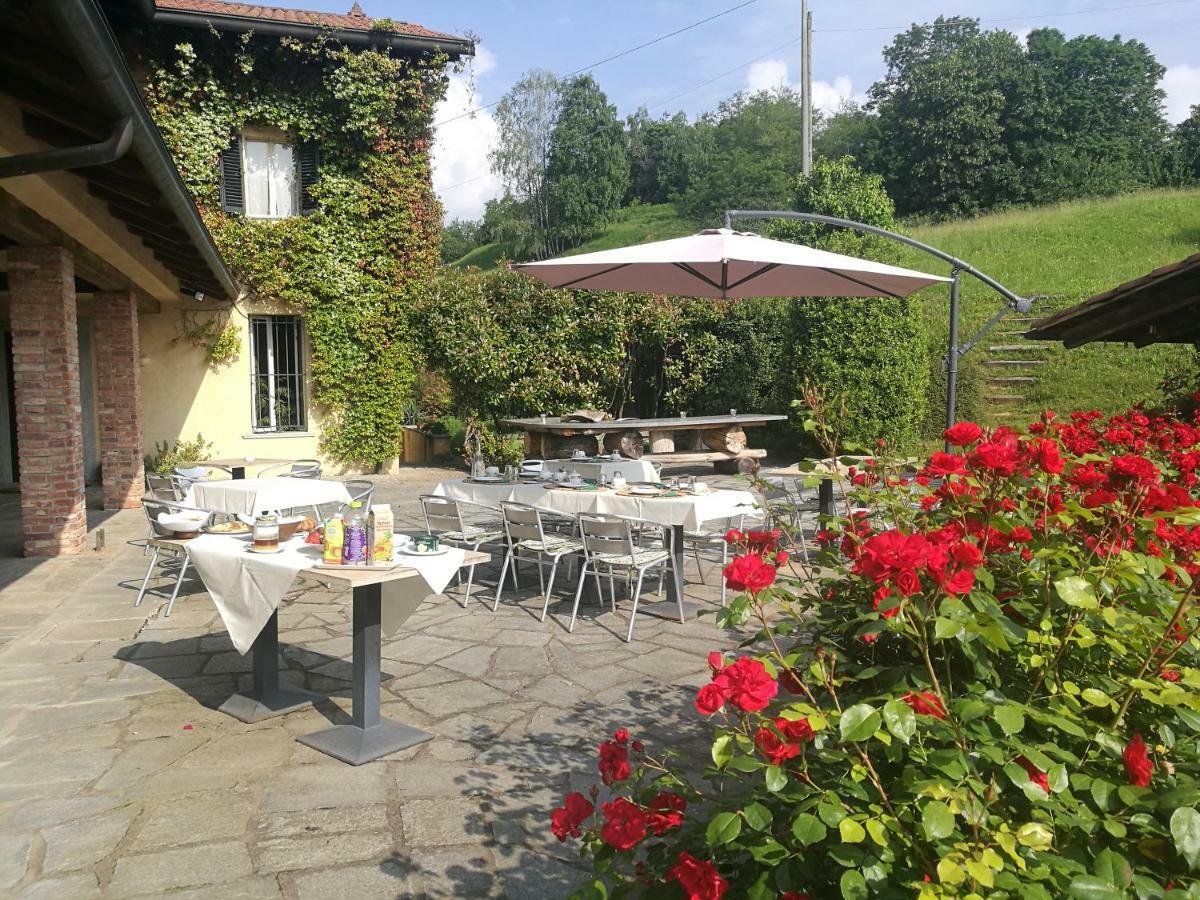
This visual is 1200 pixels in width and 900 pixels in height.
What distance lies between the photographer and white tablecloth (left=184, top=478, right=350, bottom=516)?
6.77 meters

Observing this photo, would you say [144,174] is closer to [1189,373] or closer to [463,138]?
[1189,373]

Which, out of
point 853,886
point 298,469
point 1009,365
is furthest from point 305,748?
point 1009,365

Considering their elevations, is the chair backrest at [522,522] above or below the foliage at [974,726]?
below

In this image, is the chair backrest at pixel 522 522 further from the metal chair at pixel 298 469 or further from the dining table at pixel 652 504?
the metal chair at pixel 298 469

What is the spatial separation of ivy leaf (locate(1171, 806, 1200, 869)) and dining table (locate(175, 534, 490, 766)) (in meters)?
2.82

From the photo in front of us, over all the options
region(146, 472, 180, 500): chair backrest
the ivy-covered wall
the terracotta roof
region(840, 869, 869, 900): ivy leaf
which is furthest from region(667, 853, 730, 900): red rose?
the terracotta roof

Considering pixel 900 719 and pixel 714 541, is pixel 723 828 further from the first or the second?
pixel 714 541

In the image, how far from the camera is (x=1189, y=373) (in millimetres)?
8500

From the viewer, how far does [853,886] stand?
1.24m

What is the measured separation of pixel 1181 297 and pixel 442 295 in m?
10.3

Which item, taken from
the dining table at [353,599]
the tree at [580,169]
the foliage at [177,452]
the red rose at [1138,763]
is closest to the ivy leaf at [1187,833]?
the red rose at [1138,763]

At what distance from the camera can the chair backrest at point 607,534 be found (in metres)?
5.33

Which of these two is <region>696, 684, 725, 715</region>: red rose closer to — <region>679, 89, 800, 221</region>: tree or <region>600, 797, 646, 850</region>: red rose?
<region>600, 797, 646, 850</region>: red rose

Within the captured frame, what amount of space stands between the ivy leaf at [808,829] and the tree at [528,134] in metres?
42.1
